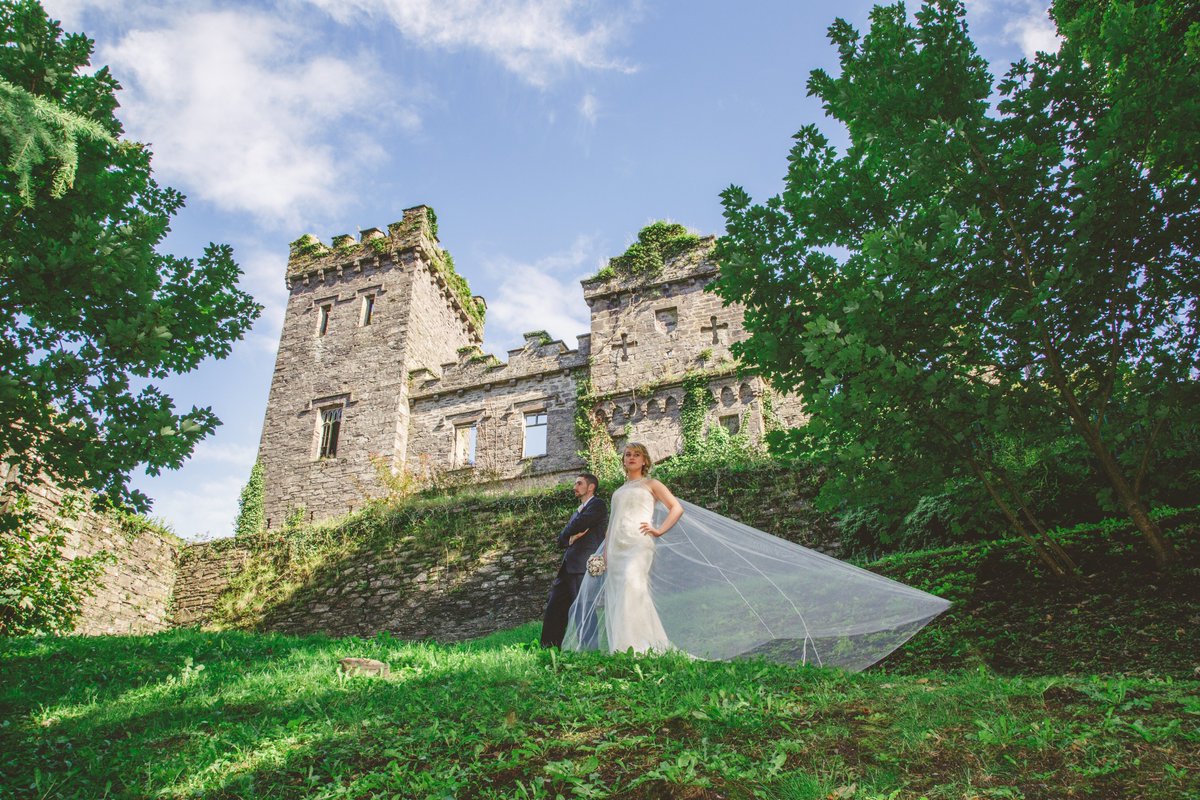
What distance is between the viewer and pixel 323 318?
2659cm

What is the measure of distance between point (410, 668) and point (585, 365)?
17051 millimetres

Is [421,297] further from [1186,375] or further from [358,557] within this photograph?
[1186,375]

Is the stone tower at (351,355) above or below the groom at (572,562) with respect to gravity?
above

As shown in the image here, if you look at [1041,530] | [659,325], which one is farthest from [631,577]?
[659,325]

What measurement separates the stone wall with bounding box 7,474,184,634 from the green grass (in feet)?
26.9

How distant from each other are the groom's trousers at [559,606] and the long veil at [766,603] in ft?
1.74

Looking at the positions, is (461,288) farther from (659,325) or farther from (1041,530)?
(1041,530)

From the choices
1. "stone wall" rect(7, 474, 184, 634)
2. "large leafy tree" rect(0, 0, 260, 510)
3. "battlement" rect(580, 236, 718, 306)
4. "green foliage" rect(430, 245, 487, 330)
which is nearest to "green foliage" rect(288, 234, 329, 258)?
"green foliage" rect(430, 245, 487, 330)

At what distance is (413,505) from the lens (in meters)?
16.2

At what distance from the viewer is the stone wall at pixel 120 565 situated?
12.5 m

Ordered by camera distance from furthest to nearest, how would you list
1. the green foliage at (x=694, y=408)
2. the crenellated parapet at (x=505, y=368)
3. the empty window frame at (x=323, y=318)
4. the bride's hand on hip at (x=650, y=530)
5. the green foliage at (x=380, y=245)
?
the green foliage at (x=380, y=245) → the empty window frame at (x=323, y=318) → the crenellated parapet at (x=505, y=368) → the green foliage at (x=694, y=408) → the bride's hand on hip at (x=650, y=530)

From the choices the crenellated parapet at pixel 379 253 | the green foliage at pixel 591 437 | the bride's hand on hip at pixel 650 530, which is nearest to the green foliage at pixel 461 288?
the crenellated parapet at pixel 379 253

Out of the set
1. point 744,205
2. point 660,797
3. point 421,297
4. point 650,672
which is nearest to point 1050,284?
point 744,205

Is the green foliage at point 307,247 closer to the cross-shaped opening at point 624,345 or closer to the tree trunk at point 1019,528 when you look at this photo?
the cross-shaped opening at point 624,345
